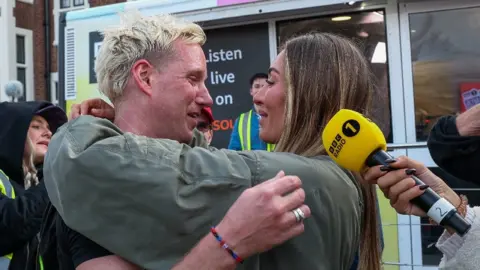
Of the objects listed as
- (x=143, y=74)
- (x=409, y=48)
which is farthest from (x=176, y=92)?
(x=409, y=48)

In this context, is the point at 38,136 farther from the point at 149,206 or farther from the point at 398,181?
the point at 398,181

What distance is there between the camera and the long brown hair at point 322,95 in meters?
1.63

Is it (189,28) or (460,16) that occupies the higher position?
(460,16)

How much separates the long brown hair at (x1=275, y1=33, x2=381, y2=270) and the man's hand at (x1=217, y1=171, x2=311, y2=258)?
13.0 inches

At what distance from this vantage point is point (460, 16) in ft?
15.0

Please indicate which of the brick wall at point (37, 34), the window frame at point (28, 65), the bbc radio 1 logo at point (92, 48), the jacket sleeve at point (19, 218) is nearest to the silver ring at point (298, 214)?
the jacket sleeve at point (19, 218)

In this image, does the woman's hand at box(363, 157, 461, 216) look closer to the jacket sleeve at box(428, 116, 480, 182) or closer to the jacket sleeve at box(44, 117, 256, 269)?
the jacket sleeve at box(44, 117, 256, 269)

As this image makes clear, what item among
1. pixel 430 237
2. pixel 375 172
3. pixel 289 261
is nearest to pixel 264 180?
pixel 289 261

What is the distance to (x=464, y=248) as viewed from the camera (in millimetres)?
1612

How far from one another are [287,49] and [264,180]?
53 centimetres

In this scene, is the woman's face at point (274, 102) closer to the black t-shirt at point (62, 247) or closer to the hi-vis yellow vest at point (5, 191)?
the black t-shirt at point (62, 247)

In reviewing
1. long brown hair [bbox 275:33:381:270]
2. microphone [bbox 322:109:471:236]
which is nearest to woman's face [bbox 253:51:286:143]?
long brown hair [bbox 275:33:381:270]

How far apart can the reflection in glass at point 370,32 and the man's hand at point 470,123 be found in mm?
2352

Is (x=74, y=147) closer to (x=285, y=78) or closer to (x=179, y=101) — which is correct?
(x=179, y=101)
